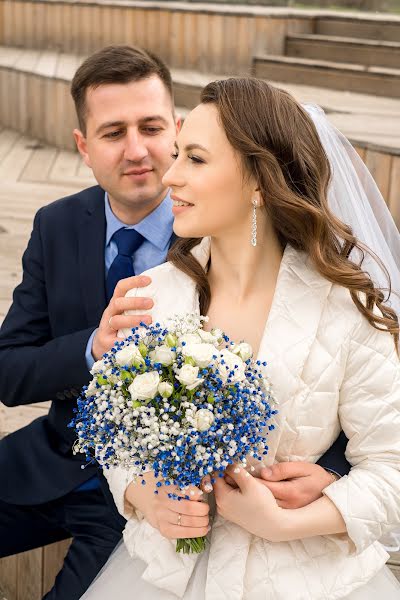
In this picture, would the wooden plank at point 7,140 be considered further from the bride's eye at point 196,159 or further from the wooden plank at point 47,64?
the bride's eye at point 196,159

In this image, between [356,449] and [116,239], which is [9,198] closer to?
[116,239]

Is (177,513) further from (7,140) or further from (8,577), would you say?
(7,140)

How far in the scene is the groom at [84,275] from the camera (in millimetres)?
2133

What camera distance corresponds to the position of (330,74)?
5.30 metres

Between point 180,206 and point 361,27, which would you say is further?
point 361,27

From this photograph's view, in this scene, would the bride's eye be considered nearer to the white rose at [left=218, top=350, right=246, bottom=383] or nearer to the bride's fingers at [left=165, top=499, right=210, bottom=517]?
the white rose at [left=218, top=350, right=246, bottom=383]

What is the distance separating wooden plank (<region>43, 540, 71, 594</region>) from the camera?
2.58 metres

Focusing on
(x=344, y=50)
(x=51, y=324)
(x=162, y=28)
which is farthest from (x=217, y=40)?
(x=51, y=324)

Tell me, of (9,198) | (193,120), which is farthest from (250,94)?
(9,198)

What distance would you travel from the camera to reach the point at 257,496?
5.30ft

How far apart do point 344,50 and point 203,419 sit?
463 centimetres

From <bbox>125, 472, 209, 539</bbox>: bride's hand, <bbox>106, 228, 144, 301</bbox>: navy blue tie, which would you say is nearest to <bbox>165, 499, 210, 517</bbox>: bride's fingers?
<bbox>125, 472, 209, 539</bbox>: bride's hand

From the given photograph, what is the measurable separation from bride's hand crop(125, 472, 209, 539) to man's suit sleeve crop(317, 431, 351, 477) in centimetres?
25

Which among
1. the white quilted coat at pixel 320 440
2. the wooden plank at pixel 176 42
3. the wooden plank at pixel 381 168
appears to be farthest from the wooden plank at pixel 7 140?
the white quilted coat at pixel 320 440
